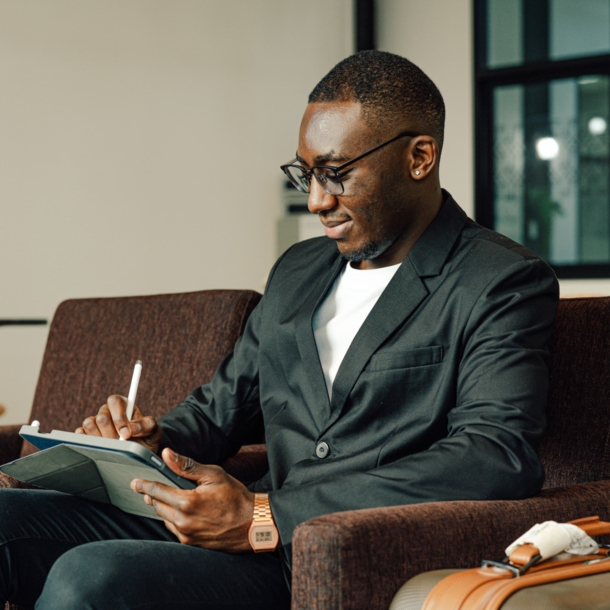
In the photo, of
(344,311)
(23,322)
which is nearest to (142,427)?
(344,311)

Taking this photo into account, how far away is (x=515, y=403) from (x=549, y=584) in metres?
0.30

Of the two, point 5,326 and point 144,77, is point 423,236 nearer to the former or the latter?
point 5,326

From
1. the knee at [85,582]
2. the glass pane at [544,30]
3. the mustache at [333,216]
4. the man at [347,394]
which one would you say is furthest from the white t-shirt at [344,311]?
the glass pane at [544,30]

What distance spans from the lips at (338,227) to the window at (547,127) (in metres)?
3.69

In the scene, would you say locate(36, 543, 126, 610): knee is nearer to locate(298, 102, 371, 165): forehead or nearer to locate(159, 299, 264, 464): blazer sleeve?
locate(159, 299, 264, 464): blazer sleeve

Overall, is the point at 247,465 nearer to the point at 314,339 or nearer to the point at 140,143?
the point at 314,339

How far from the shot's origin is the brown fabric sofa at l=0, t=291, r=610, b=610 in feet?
3.18

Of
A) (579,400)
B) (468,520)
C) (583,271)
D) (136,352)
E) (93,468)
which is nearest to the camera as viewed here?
(468,520)

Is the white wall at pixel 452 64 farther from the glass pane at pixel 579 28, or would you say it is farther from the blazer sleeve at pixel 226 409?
the blazer sleeve at pixel 226 409

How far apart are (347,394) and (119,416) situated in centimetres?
36

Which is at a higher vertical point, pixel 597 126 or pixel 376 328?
pixel 597 126

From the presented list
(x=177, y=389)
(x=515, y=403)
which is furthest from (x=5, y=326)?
(x=515, y=403)

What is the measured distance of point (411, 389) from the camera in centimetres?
131

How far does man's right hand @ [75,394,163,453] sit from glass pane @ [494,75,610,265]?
3883 millimetres
